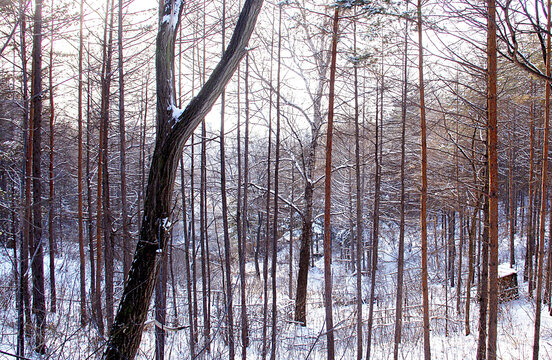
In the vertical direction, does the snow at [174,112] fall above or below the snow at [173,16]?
below

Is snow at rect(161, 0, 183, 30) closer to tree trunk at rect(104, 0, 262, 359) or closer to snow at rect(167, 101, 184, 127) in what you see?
tree trunk at rect(104, 0, 262, 359)

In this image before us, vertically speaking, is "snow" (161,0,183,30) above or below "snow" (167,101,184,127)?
above

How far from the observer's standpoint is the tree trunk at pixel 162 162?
248 cm

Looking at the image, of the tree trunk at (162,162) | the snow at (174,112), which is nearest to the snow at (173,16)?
the tree trunk at (162,162)

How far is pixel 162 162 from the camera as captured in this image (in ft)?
8.52

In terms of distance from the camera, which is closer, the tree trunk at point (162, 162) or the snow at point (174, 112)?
the tree trunk at point (162, 162)

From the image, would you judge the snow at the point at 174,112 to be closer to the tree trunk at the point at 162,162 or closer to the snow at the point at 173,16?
the tree trunk at the point at 162,162

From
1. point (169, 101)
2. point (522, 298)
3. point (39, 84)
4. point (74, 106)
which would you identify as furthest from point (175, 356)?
point (522, 298)

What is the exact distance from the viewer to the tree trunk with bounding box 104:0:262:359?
2479mm

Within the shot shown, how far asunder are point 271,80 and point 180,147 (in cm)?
497

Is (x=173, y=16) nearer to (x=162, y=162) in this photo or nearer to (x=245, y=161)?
(x=162, y=162)

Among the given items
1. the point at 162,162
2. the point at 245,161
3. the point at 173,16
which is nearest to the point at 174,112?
the point at 162,162

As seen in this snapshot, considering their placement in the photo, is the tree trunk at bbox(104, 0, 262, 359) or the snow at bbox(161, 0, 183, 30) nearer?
the tree trunk at bbox(104, 0, 262, 359)

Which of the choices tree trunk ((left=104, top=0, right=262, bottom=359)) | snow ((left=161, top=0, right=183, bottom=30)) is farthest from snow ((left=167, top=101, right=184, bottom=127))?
snow ((left=161, top=0, right=183, bottom=30))
